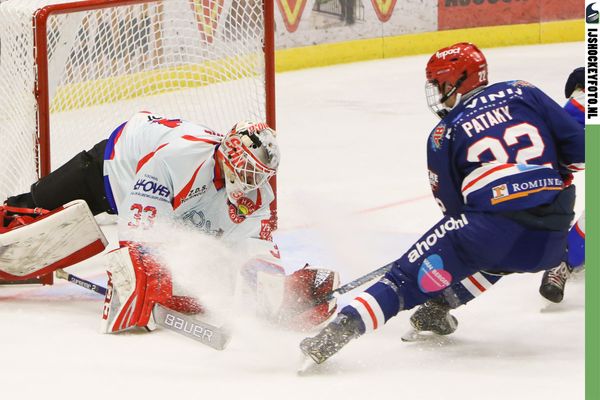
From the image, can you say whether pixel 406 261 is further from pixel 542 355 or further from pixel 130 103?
pixel 130 103

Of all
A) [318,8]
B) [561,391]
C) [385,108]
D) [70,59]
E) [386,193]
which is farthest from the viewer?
[318,8]

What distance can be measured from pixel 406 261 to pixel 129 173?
3.47 feet

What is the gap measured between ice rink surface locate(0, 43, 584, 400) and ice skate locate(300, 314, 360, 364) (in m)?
0.06

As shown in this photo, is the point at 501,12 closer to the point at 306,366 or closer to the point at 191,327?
the point at 191,327

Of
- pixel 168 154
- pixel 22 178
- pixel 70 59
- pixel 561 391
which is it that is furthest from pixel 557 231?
pixel 70 59

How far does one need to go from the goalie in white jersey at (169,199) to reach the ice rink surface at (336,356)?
0.36 ft

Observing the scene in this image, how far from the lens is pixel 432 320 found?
3240 mm

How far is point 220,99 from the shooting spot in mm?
4875

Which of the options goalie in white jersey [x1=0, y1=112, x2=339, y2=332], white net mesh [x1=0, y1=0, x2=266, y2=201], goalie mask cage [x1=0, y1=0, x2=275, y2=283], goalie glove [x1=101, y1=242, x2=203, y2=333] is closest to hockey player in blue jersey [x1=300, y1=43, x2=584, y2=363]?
goalie in white jersey [x1=0, y1=112, x2=339, y2=332]

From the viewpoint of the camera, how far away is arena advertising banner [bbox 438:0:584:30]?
30.6ft

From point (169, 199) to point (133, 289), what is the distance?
12.8 inches

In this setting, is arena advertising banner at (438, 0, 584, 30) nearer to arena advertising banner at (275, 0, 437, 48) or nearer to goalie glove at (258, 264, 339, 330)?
arena advertising banner at (275, 0, 437, 48)

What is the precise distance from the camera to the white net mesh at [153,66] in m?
4.57

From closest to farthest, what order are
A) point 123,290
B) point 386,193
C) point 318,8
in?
1. point 123,290
2. point 386,193
3. point 318,8
